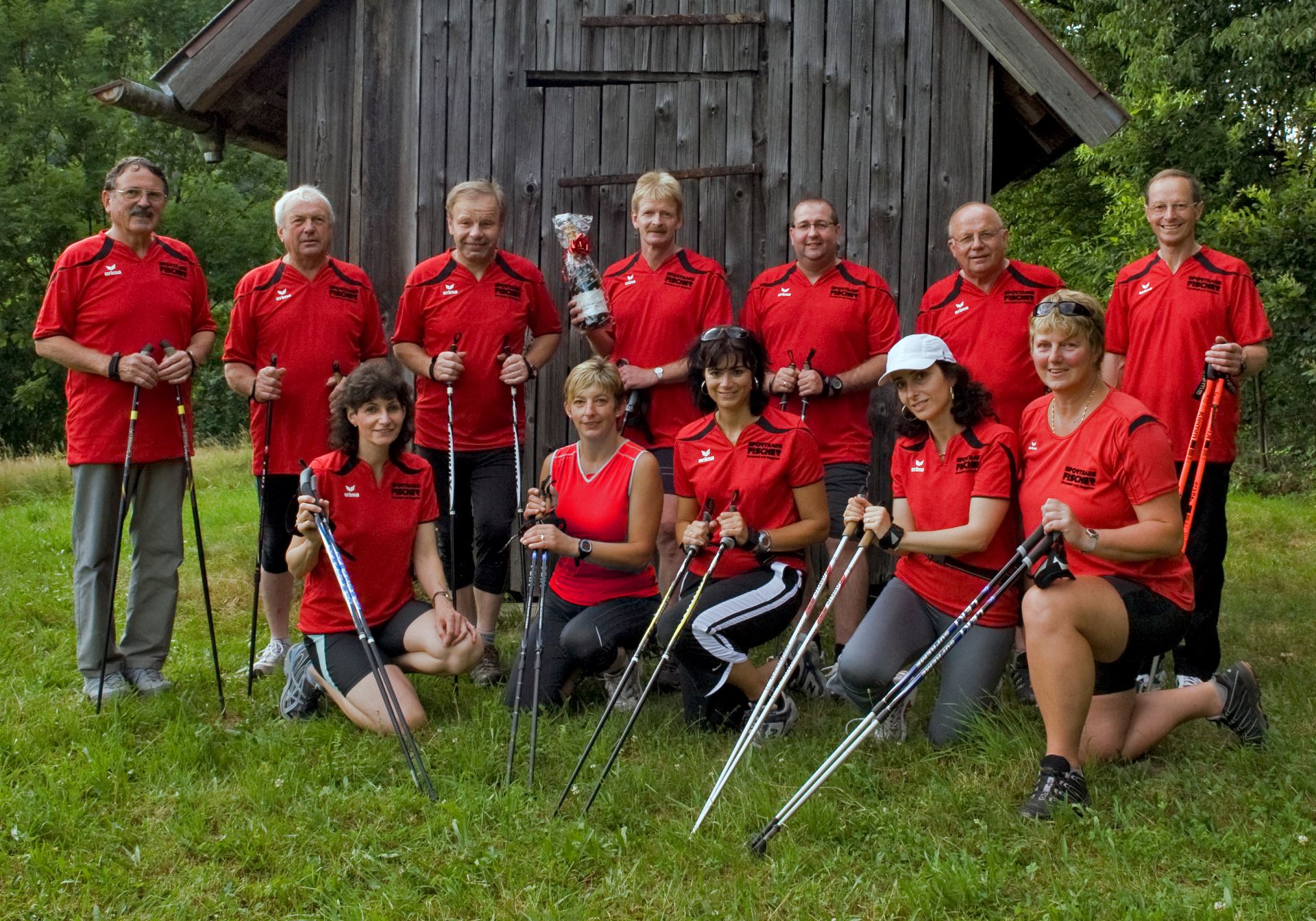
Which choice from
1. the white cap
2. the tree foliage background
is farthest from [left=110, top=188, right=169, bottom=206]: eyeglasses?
the tree foliage background

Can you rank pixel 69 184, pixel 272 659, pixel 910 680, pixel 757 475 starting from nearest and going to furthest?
pixel 910 680
pixel 757 475
pixel 272 659
pixel 69 184

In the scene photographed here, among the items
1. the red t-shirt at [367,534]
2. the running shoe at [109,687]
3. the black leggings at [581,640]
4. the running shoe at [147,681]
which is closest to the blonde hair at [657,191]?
the red t-shirt at [367,534]

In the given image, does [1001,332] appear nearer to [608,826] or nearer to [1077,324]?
[1077,324]

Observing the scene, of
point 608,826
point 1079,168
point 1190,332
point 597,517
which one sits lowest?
point 608,826

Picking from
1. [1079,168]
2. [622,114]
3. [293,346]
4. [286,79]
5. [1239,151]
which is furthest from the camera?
[1079,168]

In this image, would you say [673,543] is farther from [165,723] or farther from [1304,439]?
[1304,439]

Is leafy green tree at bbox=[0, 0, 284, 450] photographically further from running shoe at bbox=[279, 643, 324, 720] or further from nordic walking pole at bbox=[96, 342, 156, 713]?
running shoe at bbox=[279, 643, 324, 720]

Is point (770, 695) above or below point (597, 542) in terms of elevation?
below

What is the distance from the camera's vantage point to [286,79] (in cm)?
734

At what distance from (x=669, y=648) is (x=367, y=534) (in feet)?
4.45

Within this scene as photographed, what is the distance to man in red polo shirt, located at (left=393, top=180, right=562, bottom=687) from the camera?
5508mm

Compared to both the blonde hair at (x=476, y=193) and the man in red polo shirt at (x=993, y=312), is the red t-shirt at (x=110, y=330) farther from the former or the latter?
the man in red polo shirt at (x=993, y=312)

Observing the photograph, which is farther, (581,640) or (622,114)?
(622,114)

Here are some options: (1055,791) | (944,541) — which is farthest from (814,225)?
(1055,791)
